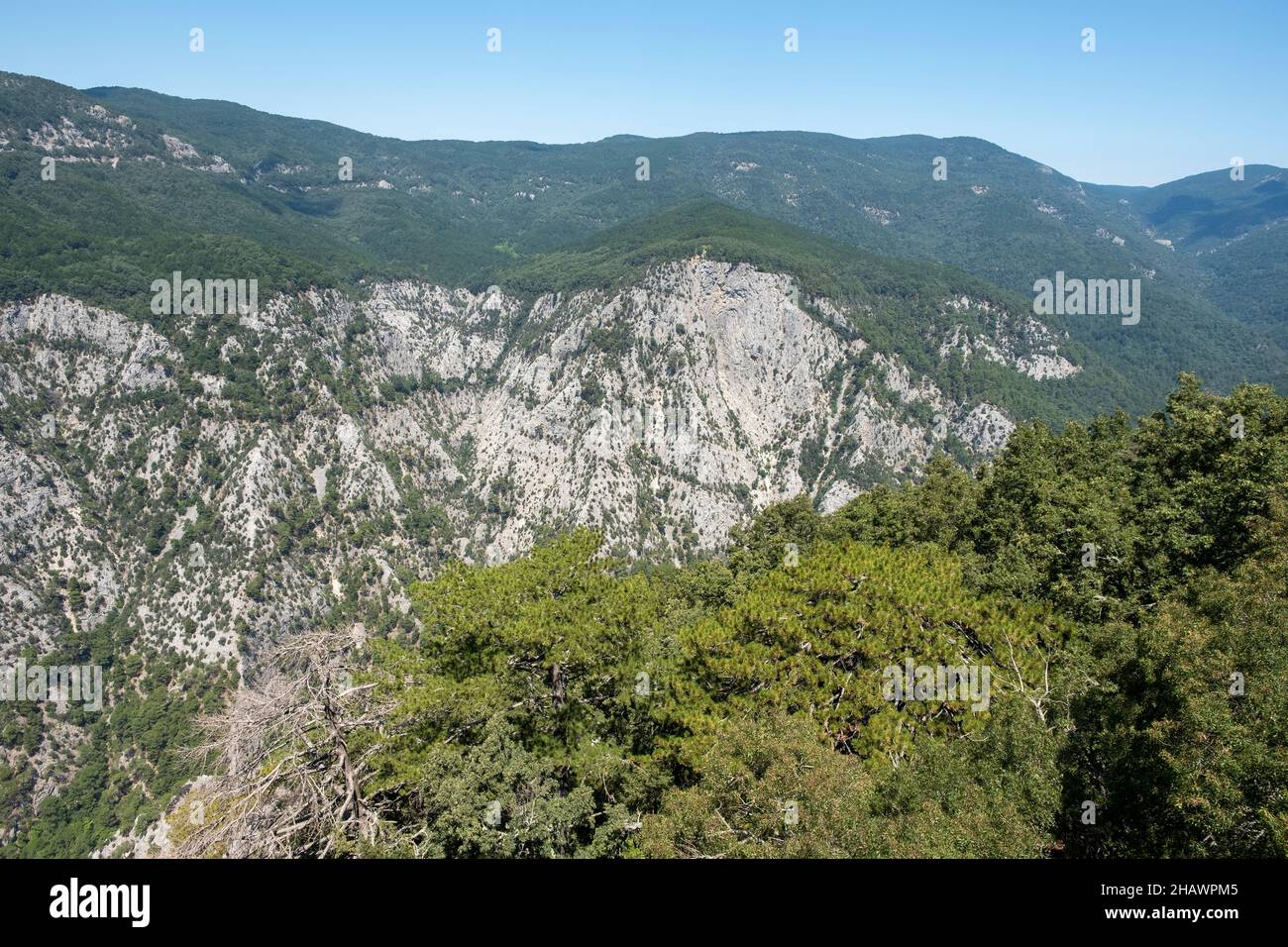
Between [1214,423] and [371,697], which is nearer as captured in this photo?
[371,697]

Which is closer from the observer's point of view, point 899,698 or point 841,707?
point 841,707

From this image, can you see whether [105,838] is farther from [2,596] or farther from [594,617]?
[594,617]

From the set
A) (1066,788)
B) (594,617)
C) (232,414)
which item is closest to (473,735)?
(594,617)

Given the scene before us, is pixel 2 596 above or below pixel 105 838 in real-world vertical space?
above
